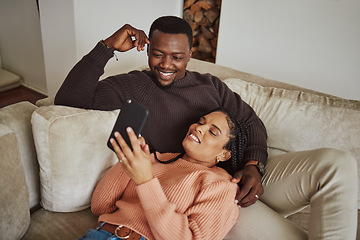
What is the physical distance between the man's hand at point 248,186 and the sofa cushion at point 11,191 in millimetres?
784

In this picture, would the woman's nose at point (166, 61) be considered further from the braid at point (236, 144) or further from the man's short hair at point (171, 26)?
the braid at point (236, 144)

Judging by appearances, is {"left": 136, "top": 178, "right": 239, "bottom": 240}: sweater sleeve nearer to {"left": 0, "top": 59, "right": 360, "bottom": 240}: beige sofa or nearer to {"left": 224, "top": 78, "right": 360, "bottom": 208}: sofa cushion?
{"left": 0, "top": 59, "right": 360, "bottom": 240}: beige sofa

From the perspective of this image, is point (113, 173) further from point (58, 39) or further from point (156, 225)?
point (58, 39)

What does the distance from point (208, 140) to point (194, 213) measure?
311mm

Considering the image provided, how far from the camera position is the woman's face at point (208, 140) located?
3.90ft

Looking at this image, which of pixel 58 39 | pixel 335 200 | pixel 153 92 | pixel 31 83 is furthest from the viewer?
pixel 31 83

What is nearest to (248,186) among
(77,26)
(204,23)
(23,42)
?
(77,26)

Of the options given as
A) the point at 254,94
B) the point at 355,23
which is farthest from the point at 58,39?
the point at 355,23

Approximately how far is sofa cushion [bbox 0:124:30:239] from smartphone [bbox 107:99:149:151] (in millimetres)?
400

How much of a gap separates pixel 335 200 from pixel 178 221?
1.88ft

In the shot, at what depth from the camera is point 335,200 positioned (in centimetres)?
106

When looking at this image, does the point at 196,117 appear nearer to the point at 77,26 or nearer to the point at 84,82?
the point at 84,82

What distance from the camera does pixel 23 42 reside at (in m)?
3.05

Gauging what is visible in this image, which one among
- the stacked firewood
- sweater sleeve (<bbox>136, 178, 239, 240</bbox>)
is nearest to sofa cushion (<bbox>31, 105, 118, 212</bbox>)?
sweater sleeve (<bbox>136, 178, 239, 240</bbox>)
